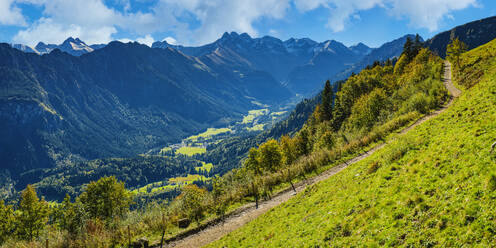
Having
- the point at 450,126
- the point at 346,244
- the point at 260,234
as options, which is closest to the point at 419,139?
the point at 450,126

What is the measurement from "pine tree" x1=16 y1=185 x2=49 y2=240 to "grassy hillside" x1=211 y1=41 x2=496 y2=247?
5926 cm

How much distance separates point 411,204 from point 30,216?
244 ft

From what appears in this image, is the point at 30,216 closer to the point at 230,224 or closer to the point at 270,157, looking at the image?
the point at 270,157

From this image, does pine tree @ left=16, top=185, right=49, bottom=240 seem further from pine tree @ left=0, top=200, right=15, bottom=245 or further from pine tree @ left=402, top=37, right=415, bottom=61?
pine tree @ left=402, top=37, right=415, bottom=61

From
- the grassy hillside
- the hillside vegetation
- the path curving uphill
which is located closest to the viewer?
the grassy hillside

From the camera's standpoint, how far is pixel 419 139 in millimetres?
20359

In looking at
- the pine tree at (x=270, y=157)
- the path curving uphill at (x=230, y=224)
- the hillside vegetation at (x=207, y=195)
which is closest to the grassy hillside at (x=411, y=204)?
the path curving uphill at (x=230, y=224)

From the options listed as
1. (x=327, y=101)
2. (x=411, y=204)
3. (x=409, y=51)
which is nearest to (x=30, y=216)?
(x=411, y=204)

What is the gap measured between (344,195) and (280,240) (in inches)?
213

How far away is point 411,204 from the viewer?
11.1 meters

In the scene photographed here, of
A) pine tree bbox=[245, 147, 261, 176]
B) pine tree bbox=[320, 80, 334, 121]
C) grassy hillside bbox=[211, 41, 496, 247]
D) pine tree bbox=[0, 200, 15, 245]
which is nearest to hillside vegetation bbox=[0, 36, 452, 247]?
pine tree bbox=[245, 147, 261, 176]

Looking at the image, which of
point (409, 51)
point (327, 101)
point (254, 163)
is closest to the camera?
point (254, 163)

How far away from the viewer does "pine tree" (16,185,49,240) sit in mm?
54066

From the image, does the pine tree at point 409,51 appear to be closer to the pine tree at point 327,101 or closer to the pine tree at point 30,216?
the pine tree at point 327,101
